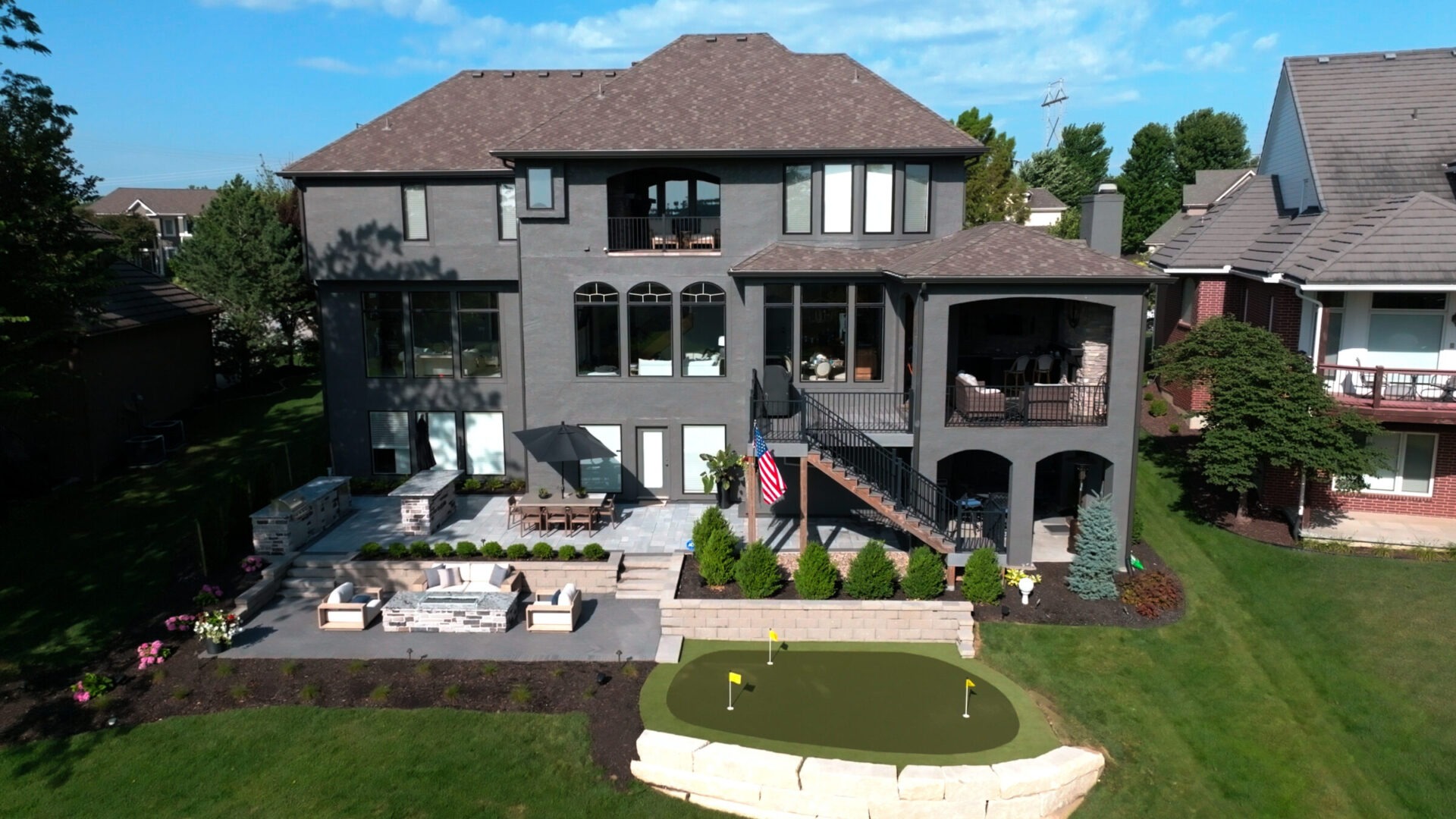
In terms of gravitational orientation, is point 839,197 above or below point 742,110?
below

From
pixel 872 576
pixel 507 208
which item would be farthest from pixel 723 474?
pixel 507 208

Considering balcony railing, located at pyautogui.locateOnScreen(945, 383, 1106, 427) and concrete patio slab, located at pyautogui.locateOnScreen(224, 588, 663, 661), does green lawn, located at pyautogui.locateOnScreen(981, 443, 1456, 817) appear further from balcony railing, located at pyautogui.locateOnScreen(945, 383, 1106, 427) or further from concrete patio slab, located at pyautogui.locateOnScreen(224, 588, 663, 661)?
concrete patio slab, located at pyautogui.locateOnScreen(224, 588, 663, 661)

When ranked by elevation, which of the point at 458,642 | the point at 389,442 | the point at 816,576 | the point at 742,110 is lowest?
the point at 458,642

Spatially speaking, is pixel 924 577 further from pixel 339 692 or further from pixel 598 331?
pixel 339 692

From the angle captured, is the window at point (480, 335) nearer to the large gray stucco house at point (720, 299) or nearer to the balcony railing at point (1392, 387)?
the large gray stucco house at point (720, 299)

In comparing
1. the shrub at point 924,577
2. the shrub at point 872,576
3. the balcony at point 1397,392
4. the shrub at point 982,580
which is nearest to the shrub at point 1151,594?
the shrub at point 982,580

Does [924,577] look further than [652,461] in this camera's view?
No

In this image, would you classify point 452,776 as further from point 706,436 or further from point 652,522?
point 706,436
